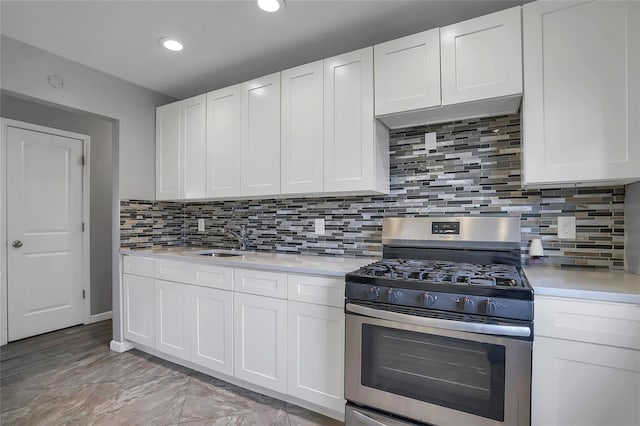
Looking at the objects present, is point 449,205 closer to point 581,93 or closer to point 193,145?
point 581,93

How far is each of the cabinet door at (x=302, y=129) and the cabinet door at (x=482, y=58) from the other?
32.3 inches

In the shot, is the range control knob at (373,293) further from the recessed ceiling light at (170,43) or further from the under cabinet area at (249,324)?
the recessed ceiling light at (170,43)

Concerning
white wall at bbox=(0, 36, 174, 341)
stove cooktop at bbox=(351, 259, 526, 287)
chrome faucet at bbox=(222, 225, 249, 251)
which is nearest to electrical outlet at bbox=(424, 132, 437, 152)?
stove cooktop at bbox=(351, 259, 526, 287)

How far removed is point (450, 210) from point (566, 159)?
69 cm

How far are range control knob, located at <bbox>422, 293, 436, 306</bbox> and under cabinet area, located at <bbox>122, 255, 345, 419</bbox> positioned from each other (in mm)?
480

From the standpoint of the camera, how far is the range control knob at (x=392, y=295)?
1535 mm

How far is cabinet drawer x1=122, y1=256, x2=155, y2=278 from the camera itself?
8.85ft

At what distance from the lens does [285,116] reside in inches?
94.5

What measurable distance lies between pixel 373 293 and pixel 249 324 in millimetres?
945

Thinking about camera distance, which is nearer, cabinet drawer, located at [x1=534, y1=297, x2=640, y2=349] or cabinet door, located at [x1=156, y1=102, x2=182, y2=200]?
cabinet drawer, located at [x1=534, y1=297, x2=640, y2=349]

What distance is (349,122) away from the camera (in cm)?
215

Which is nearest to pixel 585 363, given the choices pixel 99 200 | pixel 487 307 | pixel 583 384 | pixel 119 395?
pixel 583 384

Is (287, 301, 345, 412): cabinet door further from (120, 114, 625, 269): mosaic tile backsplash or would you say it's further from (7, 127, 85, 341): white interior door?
(7, 127, 85, 341): white interior door

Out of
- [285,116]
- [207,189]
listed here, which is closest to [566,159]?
[285,116]
